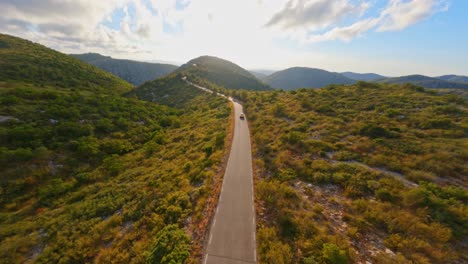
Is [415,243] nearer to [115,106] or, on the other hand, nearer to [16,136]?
[16,136]

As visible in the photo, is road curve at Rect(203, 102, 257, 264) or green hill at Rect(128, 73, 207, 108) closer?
road curve at Rect(203, 102, 257, 264)

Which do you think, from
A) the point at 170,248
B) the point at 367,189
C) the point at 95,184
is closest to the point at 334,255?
the point at 367,189

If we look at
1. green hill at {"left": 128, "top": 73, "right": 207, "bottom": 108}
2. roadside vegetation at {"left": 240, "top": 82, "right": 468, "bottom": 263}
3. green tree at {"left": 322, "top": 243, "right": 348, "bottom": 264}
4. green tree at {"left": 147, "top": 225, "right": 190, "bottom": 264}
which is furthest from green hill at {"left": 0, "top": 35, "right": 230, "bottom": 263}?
green hill at {"left": 128, "top": 73, "right": 207, "bottom": 108}

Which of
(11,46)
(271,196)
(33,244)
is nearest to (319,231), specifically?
(271,196)

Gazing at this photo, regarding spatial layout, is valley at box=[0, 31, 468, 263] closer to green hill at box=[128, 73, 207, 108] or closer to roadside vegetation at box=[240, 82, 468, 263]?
roadside vegetation at box=[240, 82, 468, 263]

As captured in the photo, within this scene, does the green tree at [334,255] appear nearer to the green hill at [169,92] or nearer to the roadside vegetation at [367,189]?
the roadside vegetation at [367,189]

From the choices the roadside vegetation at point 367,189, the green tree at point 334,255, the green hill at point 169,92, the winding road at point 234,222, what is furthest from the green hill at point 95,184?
the green hill at point 169,92
